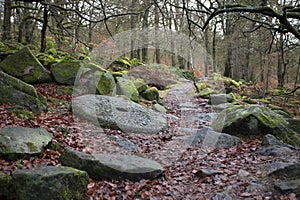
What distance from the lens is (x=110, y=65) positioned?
13969mm

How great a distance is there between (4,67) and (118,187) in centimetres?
621

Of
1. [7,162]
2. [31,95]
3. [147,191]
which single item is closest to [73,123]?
[31,95]

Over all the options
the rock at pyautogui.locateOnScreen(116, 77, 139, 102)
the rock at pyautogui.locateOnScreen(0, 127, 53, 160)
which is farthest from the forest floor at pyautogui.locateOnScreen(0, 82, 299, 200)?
the rock at pyautogui.locateOnScreen(116, 77, 139, 102)

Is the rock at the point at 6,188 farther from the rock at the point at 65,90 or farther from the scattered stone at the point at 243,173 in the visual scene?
the rock at the point at 65,90

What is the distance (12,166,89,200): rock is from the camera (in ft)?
9.21

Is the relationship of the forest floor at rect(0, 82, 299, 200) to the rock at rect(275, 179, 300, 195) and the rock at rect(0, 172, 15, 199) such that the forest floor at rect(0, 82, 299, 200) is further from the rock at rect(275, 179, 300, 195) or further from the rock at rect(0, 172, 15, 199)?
the rock at rect(0, 172, 15, 199)

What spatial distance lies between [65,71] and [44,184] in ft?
21.4

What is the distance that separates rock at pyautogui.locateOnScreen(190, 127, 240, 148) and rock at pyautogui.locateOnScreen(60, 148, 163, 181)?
79.7 inches

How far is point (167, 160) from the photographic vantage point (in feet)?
17.2

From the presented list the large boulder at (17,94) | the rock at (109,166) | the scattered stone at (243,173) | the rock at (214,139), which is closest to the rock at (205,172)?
the scattered stone at (243,173)

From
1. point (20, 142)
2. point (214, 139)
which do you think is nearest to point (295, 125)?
point (214, 139)

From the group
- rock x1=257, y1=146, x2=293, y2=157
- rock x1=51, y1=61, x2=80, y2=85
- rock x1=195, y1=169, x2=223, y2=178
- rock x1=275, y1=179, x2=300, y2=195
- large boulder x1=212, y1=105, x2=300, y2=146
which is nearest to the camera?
rock x1=275, y1=179, x2=300, y2=195

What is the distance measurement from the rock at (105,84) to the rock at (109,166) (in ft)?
15.8

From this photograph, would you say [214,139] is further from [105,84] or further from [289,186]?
[105,84]
